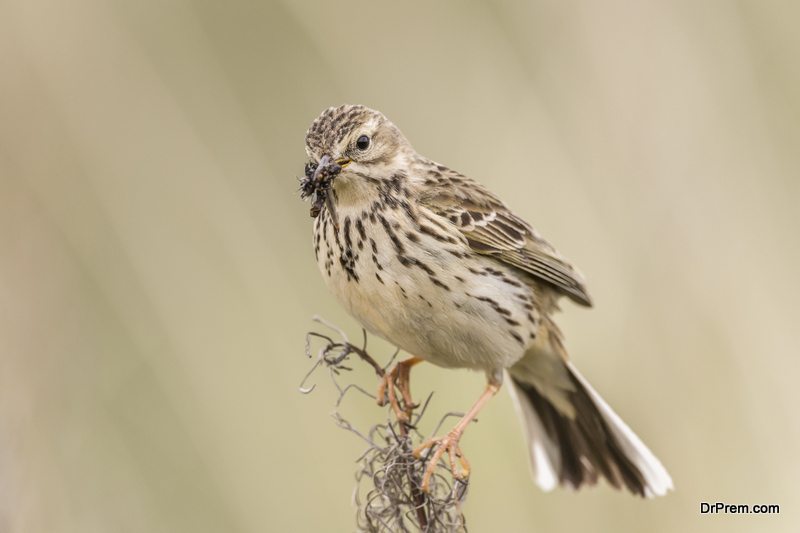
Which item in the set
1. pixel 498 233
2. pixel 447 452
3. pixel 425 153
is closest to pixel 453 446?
pixel 447 452

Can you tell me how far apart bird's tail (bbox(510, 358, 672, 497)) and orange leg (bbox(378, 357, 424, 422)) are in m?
0.91

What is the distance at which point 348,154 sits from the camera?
182 inches

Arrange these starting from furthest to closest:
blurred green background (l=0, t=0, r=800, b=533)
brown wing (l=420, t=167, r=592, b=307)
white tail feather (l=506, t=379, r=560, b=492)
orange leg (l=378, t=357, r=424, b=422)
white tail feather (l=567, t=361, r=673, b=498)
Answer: white tail feather (l=506, t=379, r=560, b=492), white tail feather (l=567, t=361, r=673, b=498), blurred green background (l=0, t=0, r=800, b=533), brown wing (l=420, t=167, r=592, b=307), orange leg (l=378, t=357, r=424, b=422)

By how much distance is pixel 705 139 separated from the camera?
5.89 meters

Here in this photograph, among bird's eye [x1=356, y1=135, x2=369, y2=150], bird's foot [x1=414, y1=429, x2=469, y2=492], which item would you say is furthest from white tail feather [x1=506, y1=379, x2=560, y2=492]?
bird's eye [x1=356, y1=135, x2=369, y2=150]

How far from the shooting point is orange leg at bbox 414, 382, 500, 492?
4.23 m

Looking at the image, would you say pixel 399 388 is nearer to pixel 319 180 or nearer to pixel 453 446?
pixel 453 446

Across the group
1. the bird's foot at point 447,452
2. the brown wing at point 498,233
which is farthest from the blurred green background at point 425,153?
the bird's foot at point 447,452

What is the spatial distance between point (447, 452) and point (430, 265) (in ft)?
2.65

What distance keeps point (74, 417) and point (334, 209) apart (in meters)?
1.43

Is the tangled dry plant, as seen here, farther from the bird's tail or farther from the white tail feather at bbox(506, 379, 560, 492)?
the bird's tail

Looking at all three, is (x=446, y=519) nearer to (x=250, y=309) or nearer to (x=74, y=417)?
(x=74, y=417)

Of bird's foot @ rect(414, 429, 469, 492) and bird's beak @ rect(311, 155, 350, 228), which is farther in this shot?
bird's beak @ rect(311, 155, 350, 228)

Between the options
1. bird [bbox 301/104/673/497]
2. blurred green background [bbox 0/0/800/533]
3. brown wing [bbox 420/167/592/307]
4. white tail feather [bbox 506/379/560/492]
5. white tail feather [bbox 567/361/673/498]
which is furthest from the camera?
white tail feather [bbox 506/379/560/492]
